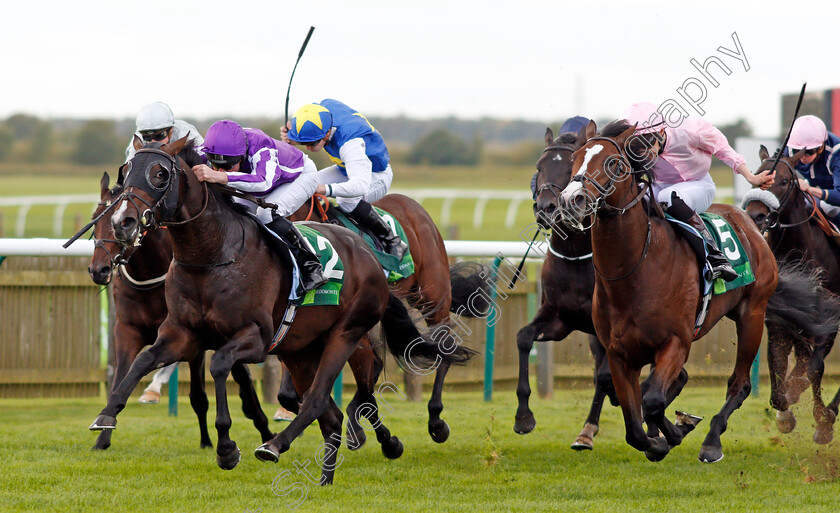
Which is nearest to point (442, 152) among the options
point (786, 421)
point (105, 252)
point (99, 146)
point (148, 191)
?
point (99, 146)

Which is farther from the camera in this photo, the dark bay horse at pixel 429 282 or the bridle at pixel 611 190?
the dark bay horse at pixel 429 282

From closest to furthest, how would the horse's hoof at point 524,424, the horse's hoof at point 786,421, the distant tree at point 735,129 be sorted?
1. the horse's hoof at point 524,424
2. the horse's hoof at point 786,421
3. the distant tree at point 735,129

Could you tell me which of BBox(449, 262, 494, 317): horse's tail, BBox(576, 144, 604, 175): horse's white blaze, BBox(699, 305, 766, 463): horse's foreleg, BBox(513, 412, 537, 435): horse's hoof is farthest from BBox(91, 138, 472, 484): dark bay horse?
BBox(699, 305, 766, 463): horse's foreleg

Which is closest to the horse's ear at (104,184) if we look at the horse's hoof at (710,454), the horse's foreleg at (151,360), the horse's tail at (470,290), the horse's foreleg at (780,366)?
the horse's foreleg at (151,360)

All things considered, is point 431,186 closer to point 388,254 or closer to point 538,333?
point 388,254

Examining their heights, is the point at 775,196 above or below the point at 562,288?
above

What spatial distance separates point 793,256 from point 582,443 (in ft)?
6.47

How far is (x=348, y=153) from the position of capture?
5.76m

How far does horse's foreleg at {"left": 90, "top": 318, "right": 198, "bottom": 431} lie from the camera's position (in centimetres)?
412

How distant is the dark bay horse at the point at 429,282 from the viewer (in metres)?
6.04

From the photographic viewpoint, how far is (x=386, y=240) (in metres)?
6.23

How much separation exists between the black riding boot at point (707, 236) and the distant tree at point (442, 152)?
135 ft

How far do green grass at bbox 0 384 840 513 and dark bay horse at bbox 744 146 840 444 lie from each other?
0.22 meters

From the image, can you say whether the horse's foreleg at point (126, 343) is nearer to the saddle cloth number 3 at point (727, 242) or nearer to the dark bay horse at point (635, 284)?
the dark bay horse at point (635, 284)
